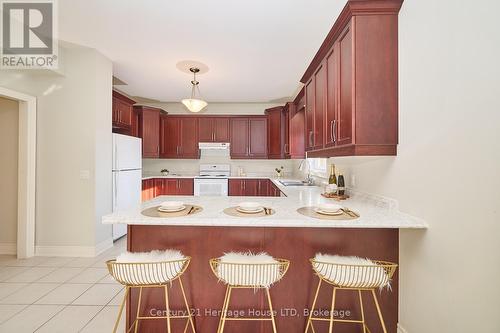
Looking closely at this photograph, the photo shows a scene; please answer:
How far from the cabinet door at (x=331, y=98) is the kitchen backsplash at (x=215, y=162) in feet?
11.6

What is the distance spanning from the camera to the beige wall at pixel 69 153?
A: 3.02 metres

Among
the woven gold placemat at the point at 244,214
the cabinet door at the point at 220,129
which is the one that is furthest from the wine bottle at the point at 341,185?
the cabinet door at the point at 220,129

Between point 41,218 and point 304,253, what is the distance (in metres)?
3.36

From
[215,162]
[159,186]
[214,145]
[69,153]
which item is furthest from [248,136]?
[69,153]

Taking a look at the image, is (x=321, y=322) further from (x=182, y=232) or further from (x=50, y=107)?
(x=50, y=107)

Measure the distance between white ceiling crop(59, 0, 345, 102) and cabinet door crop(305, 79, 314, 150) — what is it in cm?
56

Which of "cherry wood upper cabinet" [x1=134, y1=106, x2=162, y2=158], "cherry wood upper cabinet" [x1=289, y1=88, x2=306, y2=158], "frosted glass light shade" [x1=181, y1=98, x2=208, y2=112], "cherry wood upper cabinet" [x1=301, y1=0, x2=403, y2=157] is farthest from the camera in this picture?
"cherry wood upper cabinet" [x1=134, y1=106, x2=162, y2=158]

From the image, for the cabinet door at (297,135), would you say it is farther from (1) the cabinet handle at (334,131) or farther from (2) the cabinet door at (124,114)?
(2) the cabinet door at (124,114)

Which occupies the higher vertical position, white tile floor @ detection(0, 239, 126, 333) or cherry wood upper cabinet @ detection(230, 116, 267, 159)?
cherry wood upper cabinet @ detection(230, 116, 267, 159)

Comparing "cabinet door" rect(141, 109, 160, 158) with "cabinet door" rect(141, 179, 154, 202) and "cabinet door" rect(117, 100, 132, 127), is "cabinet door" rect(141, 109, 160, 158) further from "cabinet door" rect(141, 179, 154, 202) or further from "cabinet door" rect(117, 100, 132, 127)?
"cabinet door" rect(141, 179, 154, 202)

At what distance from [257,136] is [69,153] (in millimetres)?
3403

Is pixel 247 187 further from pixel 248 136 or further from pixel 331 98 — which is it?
pixel 331 98

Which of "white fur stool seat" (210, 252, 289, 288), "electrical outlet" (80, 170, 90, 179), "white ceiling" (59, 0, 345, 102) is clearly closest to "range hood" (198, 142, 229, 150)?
"white ceiling" (59, 0, 345, 102)

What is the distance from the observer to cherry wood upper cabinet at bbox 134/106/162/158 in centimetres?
490
